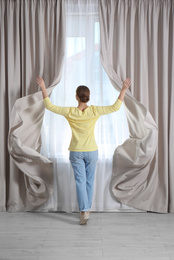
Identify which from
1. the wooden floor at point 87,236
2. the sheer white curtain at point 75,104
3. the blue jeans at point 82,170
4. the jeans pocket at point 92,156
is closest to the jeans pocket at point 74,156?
the blue jeans at point 82,170

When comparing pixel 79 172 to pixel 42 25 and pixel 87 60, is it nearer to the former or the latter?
pixel 87 60

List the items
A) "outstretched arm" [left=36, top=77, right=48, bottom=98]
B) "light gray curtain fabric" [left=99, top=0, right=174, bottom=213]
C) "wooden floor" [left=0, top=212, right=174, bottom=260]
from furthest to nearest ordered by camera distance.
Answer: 1. "light gray curtain fabric" [left=99, top=0, right=174, bottom=213]
2. "outstretched arm" [left=36, top=77, right=48, bottom=98]
3. "wooden floor" [left=0, top=212, right=174, bottom=260]

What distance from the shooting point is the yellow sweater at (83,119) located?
309cm

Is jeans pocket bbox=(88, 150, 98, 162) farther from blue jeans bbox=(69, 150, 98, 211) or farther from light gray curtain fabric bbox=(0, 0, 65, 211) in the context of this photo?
light gray curtain fabric bbox=(0, 0, 65, 211)

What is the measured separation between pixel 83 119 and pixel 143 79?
87cm

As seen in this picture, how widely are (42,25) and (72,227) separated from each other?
2.11 m

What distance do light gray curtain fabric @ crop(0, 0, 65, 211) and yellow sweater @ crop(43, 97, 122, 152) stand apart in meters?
0.43

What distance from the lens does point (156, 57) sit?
11.3ft

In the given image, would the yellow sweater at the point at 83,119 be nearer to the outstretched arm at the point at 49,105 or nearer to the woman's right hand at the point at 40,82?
the outstretched arm at the point at 49,105

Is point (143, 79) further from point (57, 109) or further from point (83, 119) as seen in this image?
point (57, 109)

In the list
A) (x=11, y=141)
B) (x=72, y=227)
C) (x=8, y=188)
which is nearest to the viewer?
(x=72, y=227)

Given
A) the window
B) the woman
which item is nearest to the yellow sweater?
the woman

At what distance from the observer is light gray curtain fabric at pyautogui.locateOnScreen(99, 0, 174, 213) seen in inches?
135

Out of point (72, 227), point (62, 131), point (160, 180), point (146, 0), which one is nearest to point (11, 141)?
point (62, 131)
